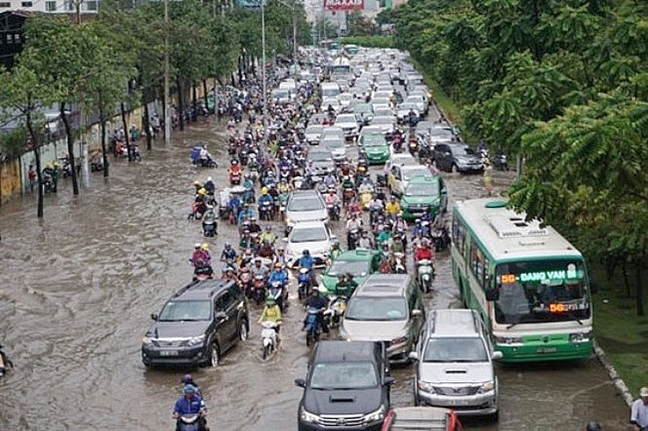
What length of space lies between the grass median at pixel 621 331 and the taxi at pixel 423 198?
9.27m

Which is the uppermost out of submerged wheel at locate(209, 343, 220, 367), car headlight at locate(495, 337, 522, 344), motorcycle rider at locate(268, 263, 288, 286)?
car headlight at locate(495, 337, 522, 344)

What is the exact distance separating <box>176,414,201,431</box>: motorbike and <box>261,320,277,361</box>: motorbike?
6446 millimetres

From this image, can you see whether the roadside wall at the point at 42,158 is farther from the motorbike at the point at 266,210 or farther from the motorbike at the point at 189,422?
the motorbike at the point at 189,422

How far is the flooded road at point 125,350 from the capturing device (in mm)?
20594

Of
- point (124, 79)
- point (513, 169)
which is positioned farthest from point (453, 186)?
point (124, 79)

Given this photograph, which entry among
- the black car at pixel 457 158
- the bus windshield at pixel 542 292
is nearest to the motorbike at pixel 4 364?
the bus windshield at pixel 542 292

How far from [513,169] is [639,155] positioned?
33.8m

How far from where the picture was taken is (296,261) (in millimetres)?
32562

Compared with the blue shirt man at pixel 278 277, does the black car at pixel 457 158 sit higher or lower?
lower

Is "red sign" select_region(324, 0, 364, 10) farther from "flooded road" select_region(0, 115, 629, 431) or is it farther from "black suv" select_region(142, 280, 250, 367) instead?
"black suv" select_region(142, 280, 250, 367)

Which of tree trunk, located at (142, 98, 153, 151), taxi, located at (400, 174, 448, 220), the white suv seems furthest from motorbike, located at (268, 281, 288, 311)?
tree trunk, located at (142, 98, 153, 151)

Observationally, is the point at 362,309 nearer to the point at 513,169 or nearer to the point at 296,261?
the point at 296,261

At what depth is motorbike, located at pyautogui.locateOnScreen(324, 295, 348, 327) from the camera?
25.7m

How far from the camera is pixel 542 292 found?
2178cm
